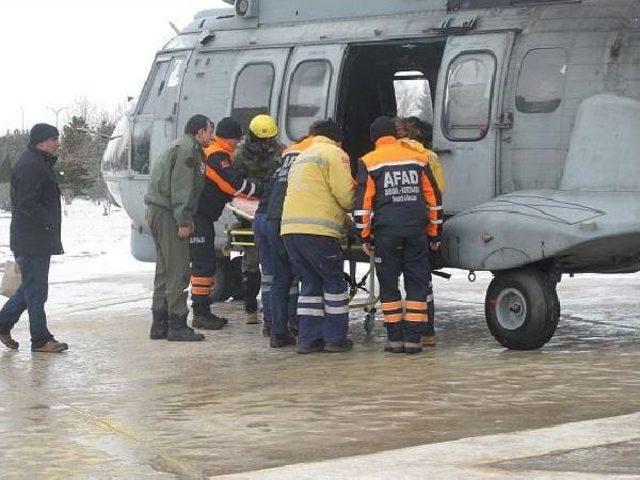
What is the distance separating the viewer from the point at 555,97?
11000mm

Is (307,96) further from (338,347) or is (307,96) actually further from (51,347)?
(51,347)

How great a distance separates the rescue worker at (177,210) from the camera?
37.8 feet

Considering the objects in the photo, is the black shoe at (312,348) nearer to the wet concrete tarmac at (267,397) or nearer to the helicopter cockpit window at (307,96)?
the wet concrete tarmac at (267,397)

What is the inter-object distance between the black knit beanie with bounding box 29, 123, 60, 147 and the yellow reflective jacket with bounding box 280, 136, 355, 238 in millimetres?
2117

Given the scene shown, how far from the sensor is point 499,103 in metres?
11.3

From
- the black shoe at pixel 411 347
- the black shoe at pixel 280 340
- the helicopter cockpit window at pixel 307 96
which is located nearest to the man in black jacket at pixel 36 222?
the black shoe at pixel 280 340

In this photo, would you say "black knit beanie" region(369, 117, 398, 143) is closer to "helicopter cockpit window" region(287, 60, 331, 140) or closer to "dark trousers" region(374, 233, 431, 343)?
"dark trousers" region(374, 233, 431, 343)

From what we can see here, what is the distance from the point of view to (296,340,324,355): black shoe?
10.8m

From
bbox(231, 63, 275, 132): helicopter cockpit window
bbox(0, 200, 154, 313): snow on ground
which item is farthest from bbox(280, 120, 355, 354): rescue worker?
bbox(0, 200, 154, 313): snow on ground

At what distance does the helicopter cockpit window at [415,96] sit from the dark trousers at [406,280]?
3.87 m

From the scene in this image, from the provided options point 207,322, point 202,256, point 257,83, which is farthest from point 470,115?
point 207,322

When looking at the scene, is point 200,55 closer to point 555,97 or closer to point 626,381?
point 555,97

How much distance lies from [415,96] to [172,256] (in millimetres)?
3900

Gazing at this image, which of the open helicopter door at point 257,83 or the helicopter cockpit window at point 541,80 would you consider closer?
the helicopter cockpit window at point 541,80
